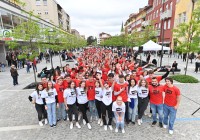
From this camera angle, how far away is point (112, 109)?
5.16 m

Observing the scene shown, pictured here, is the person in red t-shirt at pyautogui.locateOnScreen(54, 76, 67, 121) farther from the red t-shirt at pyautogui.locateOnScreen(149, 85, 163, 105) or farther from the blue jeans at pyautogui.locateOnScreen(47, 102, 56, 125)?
the red t-shirt at pyautogui.locateOnScreen(149, 85, 163, 105)

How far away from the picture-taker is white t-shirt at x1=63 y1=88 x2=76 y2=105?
5426 mm

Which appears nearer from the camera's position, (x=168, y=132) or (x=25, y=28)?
(x=168, y=132)

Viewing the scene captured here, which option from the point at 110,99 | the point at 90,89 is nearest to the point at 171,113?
the point at 110,99

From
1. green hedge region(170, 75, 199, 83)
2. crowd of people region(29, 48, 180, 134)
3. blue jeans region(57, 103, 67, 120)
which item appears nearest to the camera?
crowd of people region(29, 48, 180, 134)

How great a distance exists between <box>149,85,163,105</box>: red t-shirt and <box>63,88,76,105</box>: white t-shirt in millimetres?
2630

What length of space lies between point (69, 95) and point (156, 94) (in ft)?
9.59

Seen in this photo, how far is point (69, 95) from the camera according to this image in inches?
214

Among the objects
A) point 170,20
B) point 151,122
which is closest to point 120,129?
point 151,122

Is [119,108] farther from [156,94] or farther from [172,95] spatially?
[172,95]

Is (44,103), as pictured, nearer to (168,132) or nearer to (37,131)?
(37,131)

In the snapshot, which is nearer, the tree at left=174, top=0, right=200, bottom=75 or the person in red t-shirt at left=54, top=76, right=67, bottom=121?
the person in red t-shirt at left=54, top=76, right=67, bottom=121

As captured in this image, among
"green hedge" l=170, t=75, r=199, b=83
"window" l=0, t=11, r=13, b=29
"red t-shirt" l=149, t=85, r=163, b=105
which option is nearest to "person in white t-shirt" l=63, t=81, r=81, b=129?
"red t-shirt" l=149, t=85, r=163, b=105

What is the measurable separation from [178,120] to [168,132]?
1.07 metres
